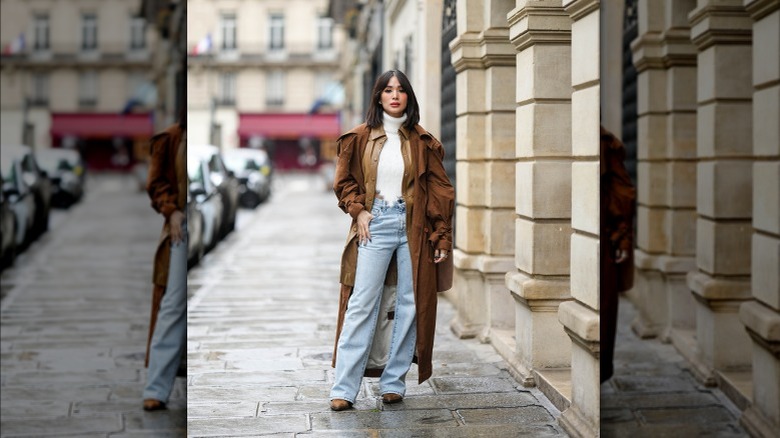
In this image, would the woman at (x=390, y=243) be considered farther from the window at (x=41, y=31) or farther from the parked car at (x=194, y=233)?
the window at (x=41, y=31)

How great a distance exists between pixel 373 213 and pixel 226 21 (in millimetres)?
58355

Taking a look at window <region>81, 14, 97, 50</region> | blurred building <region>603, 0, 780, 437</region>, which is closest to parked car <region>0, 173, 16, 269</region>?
window <region>81, 14, 97, 50</region>

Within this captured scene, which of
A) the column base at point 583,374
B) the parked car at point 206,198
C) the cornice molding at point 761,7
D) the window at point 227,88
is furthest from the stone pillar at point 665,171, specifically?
the window at point 227,88

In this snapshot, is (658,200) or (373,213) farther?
(658,200)

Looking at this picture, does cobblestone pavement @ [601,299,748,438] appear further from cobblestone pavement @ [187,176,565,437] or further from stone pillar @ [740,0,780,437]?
cobblestone pavement @ [187,176,565,437]

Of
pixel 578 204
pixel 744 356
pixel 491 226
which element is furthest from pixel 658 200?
pixel 578 204

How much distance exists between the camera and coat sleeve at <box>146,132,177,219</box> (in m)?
6.43

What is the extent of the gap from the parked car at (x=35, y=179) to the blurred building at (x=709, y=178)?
28.8 ft

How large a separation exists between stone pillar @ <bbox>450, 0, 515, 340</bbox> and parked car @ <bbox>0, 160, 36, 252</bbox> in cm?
871

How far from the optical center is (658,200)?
8.91 meters

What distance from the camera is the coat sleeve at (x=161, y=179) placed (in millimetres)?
6426

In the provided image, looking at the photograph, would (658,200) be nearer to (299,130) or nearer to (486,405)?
(486,405)

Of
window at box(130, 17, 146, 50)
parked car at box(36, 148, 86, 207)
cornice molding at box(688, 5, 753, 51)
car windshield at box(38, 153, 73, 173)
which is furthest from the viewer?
window at box(130, 17, 146, 50)

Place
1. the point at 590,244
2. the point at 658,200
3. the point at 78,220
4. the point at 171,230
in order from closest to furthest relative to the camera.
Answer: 1. the point at 590,244
2. the point at 171,230
3. the point at 658,200
4. the point at 78,220
